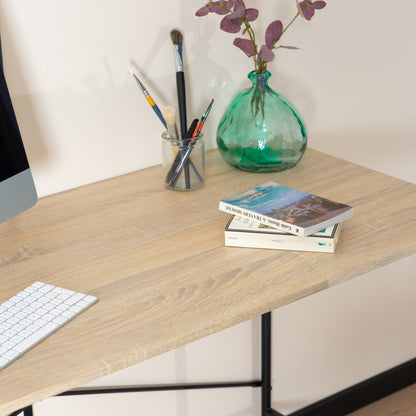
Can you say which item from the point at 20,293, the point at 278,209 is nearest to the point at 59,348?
the point at 20,293

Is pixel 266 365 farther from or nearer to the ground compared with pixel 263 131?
nearer to the ground

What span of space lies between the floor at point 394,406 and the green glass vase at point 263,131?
104 centimetres

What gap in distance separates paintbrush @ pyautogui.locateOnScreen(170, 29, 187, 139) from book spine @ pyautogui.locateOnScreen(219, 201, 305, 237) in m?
0.23

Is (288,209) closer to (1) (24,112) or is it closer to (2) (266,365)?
(1) (24,112)

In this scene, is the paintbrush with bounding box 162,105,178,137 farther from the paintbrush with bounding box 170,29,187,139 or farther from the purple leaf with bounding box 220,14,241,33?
the purple leaf with bounding box 220,14,241,33

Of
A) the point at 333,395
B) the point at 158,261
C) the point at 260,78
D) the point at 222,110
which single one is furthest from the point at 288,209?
the point at 333,395

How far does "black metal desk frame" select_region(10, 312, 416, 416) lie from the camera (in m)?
1.56

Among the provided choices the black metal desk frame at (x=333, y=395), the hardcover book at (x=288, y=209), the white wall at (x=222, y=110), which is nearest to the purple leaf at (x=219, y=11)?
the white wall at (x=222, y=110)

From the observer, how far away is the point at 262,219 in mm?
1011

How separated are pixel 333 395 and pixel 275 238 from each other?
1.12m

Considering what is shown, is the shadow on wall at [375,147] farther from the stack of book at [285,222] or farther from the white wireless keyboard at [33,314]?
the white wireless keyboard at [33,314]

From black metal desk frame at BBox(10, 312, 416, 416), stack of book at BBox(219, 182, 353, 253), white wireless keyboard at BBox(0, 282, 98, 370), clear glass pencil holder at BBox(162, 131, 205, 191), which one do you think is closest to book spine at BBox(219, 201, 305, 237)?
stack of book at BBox(219, 182, 353, 253)

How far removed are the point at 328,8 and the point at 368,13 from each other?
0.43ft

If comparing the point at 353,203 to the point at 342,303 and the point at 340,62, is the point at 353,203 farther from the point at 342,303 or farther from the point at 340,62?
the point at 342,303
